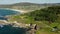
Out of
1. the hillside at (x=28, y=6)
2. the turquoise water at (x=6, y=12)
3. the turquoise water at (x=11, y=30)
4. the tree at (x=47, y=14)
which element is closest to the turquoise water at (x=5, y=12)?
the turquoise water at (x=6, y=12)

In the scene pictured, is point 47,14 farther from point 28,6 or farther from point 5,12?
point 5,12

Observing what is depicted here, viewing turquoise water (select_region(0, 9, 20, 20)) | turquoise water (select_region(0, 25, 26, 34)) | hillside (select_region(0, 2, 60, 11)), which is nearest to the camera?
turquoise water (select_region(0, 25, 26, 34))

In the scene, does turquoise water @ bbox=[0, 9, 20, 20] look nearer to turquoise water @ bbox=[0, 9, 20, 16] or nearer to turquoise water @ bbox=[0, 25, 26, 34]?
turquoise water @ bbox=[0, 9, 20, 16]

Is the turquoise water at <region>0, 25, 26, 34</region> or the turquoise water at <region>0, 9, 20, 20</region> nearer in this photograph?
the turquoise water at <region>0, 25, 26, 34</region>

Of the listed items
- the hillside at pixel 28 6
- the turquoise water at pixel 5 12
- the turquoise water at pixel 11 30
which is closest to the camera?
the turquoise water at pixel 11 30

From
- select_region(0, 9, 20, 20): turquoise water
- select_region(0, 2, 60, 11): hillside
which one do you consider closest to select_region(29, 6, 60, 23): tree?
select_region(0, 2, 60, 11): hillside

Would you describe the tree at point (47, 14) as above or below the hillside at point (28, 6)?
below

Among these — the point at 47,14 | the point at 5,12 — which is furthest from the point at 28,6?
the point at 5,12

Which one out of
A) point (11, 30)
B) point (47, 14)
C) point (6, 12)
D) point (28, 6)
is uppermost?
point (28, 6)

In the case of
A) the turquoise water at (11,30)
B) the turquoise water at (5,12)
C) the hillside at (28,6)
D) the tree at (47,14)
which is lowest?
the turquoise water at (11,30)

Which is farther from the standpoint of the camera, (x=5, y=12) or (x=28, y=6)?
(x=28, y=6)

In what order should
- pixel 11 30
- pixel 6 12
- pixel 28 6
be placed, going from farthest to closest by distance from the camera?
pixel 28 6 → pixel 6 12 → pixel 11 30

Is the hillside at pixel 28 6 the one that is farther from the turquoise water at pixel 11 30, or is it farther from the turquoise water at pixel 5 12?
the turquoise water at pixel 11 30
